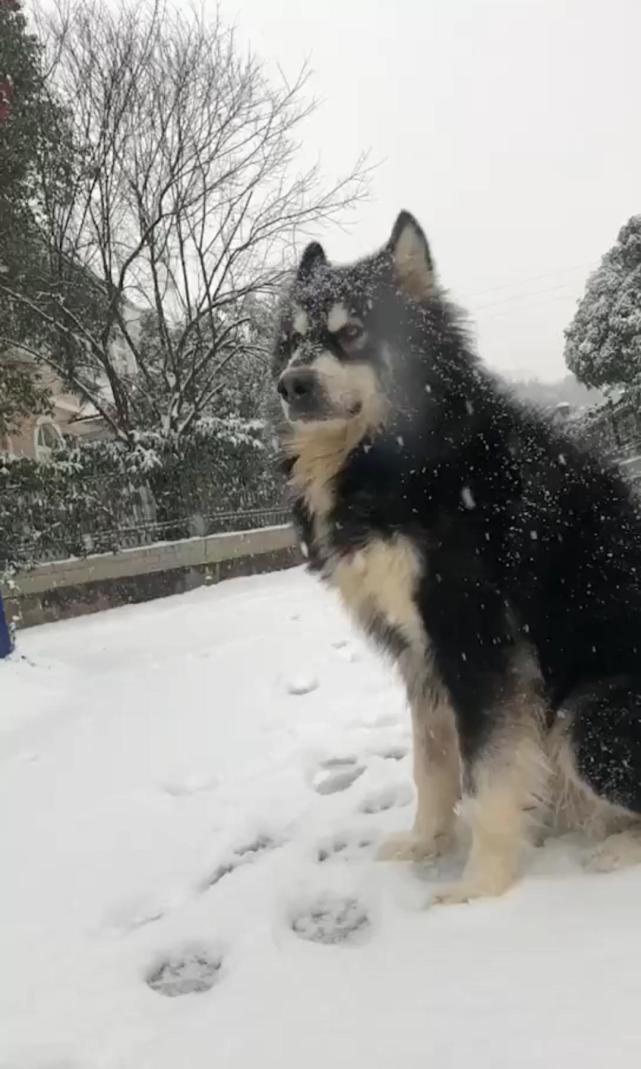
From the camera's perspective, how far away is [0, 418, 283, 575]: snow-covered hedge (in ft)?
36.2

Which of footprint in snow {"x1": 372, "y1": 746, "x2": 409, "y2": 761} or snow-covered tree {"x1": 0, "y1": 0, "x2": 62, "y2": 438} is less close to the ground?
snow-covered tree {"x1": 0, "y1": 0, "x2": 62, "y2": 438}

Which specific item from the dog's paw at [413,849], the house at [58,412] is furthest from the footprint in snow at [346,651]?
the house at [58,412]

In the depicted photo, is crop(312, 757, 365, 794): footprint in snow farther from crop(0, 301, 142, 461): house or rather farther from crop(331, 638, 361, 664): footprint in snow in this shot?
crop(0, 301, 142, 461): house

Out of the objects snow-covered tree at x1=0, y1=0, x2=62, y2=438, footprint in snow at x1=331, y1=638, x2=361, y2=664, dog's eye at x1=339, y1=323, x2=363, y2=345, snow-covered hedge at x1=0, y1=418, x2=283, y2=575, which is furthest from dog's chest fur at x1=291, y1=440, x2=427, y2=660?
snow-covered tree at x1=0, y1=0, x2=62, y2=438

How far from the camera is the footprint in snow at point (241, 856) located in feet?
9.19

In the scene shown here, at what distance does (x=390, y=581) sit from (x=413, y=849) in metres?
0.98

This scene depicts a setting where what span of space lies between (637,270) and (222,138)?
8.43 m

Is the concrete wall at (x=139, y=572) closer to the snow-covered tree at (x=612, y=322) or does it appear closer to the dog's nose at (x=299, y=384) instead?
the dog's nose at (x=299, y=384)

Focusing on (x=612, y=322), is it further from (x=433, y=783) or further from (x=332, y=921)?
(x=332, y=921)

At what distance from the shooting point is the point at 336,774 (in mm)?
3584

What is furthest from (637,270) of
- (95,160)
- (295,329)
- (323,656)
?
(295,329)

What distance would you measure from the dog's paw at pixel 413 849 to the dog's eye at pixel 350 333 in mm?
1759

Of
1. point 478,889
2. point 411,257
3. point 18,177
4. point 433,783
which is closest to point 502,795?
point 478,889

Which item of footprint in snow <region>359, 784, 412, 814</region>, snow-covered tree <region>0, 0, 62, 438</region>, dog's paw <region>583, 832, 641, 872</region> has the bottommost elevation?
footprint in snow <region>359, 784, 412, 814</region>
